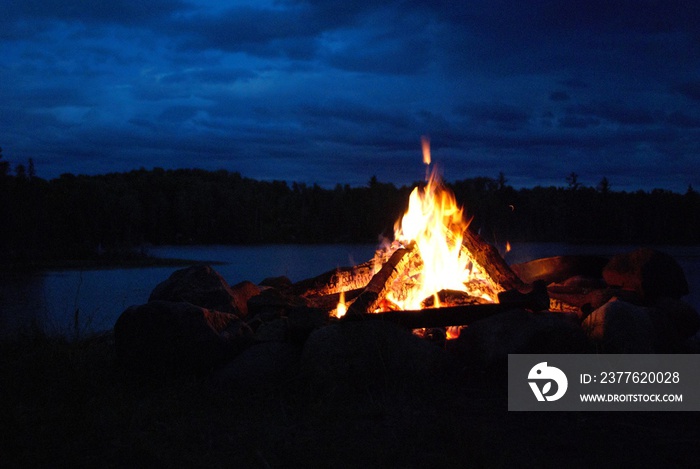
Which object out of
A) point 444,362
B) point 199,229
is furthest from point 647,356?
point 199,229

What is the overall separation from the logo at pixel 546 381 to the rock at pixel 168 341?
2.82m

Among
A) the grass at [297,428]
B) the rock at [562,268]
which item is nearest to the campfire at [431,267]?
the rock at [562,268]

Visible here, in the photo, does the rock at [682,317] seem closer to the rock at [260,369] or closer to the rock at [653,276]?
the rock at [653,276]

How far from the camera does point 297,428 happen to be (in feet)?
14.0

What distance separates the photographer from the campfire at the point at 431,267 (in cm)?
730

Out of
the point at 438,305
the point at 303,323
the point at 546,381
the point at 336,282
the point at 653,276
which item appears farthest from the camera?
the point at 336,282

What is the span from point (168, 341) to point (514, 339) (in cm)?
316

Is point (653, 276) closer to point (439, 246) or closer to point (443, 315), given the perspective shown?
point (439, 246)

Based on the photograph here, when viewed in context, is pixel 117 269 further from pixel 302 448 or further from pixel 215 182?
pixel 215 182


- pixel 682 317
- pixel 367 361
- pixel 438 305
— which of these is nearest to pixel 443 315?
pixel 438 305

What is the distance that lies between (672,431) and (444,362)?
1.90 metres

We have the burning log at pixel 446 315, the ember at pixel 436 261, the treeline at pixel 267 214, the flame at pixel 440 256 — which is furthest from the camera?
the treeline at pixel 267 214

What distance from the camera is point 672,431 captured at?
4.20 metres

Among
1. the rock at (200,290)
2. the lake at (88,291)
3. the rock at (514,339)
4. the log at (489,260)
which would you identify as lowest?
the lake at (88,291)
